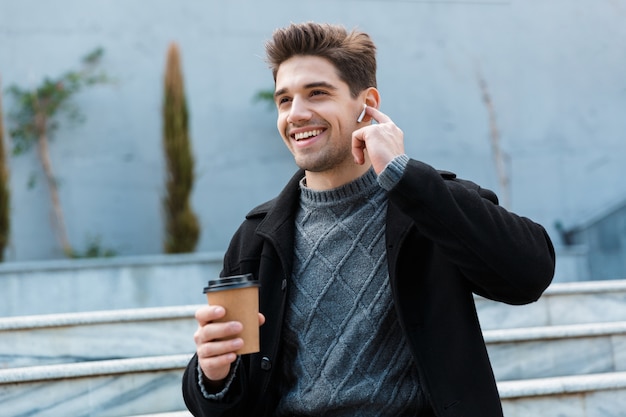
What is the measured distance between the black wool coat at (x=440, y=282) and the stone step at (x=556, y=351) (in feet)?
6.84

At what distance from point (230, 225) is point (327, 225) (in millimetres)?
6530

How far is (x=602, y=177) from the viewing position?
994cm

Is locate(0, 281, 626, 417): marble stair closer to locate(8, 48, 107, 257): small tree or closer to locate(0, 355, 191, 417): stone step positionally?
locate(0, 355, 191, 417): stone step

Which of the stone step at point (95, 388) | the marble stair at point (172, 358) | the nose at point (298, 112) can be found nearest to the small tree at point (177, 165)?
the marble stair at point (172, 358)

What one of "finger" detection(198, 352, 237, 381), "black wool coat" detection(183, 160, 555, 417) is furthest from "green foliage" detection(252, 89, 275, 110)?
"finger" detection(198, 352, 237, 381)

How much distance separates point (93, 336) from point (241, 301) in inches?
102

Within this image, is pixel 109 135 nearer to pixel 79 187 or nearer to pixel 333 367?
pixel 79 187

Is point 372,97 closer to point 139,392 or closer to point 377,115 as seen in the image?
point 377,115

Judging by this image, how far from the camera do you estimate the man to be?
192 centimetres

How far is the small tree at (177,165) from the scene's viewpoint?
322 inches

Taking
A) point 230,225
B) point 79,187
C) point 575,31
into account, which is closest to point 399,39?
point 575,31

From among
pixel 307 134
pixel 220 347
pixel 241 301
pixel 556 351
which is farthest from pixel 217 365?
pixel 556 351

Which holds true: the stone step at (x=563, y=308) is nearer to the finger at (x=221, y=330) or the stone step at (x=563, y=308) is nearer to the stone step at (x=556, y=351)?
the stone step at (x=556, y=351)

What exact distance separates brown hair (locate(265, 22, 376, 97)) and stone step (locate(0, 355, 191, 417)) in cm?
176
